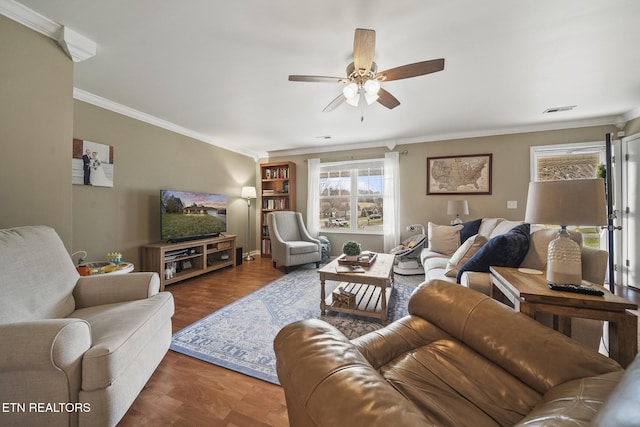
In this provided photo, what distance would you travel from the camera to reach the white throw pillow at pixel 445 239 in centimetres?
316

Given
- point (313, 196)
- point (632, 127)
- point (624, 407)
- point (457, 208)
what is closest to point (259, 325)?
A: point (624, 407)

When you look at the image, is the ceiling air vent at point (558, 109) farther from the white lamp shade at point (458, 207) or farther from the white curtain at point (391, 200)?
the white curtain at point (391, 200)

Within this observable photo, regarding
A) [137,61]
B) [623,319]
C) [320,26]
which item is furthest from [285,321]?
[137,61]

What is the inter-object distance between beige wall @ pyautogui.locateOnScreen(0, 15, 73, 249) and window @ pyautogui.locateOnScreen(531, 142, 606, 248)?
558 cm

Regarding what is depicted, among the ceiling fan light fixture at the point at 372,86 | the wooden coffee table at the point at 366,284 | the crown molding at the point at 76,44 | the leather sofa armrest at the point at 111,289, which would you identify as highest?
the crown molding at the point at 76,44

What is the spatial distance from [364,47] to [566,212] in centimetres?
156

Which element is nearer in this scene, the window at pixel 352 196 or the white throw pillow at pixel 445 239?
the white throw pillow at pixel 445 239

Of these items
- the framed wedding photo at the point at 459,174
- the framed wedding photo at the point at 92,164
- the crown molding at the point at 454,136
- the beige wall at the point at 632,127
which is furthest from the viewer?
the framed wedding photo at the point at 459,174

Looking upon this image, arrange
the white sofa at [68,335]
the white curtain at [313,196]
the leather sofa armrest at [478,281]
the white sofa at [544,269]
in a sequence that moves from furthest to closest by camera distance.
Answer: the white curtain at [313,196], the leather sofa armrest at [478,281], the white sofa at [544,269], the white sofa at [68,335]

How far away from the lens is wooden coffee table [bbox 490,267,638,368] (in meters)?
1.08

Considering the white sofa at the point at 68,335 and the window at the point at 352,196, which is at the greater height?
the window at the point at 352,196

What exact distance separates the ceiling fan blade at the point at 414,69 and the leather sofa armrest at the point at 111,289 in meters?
2.29

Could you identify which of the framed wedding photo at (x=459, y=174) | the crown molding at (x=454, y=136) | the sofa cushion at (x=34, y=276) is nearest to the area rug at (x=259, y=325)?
the sofa cushion at (x=34, y=276)

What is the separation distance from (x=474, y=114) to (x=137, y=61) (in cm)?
388
